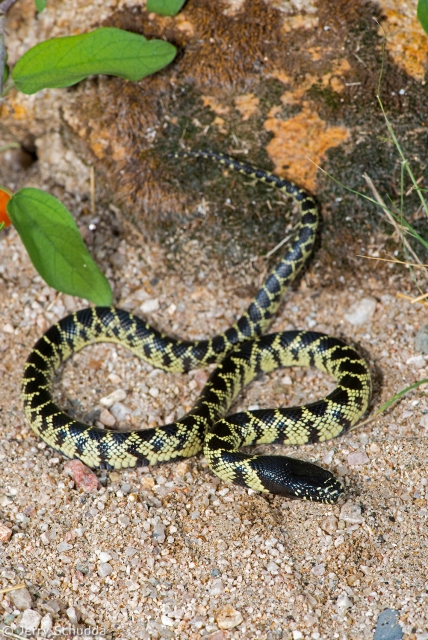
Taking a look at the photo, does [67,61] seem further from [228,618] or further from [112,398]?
[228,618]

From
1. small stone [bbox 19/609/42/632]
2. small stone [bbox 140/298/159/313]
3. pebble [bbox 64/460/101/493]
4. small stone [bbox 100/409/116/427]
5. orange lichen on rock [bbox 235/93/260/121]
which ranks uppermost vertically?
orange lichen on rock [bbox 235/93/260/121]

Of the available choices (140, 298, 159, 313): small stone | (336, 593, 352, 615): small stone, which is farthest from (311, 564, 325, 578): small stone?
(140, 298, 159, 313): small stone

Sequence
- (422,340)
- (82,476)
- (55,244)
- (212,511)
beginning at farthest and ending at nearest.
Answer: (422,340)
(55,244)
(82,476)
(212,511)

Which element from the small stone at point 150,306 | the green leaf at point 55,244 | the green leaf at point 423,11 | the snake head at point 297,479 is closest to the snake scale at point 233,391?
the snake head at point 297,479

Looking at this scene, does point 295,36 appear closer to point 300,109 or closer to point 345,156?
point 300,109

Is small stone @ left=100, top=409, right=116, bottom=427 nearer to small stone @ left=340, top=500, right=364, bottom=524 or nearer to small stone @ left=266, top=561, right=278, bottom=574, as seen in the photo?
small stone @ left=266, top=561, right=278, bottom=574

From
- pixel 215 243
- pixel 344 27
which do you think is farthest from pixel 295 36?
pixel 215 243

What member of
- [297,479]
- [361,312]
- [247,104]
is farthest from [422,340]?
[247,104]
